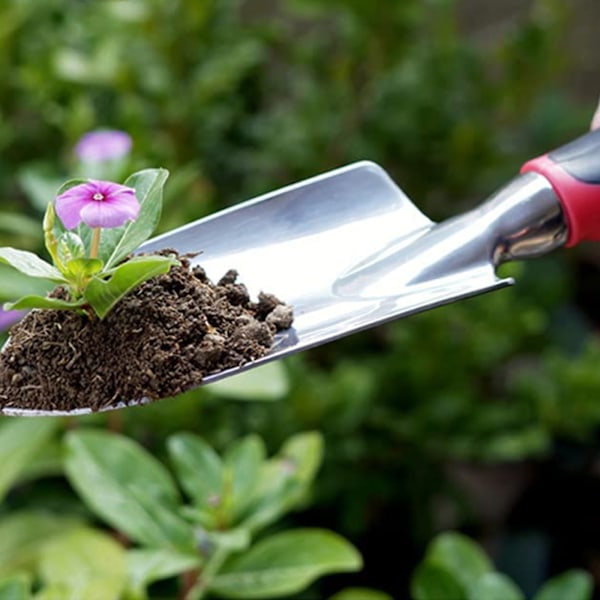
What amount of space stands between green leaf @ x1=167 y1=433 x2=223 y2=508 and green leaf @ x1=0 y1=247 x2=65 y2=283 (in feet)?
1.01

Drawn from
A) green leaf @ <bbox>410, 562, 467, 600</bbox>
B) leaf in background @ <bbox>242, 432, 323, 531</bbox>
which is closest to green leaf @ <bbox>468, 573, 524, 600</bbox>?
green leaf @ <bbox>410, 562, 467, 600</bbox>

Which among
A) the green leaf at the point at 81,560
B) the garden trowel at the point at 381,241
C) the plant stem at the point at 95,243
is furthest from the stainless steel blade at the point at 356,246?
the green leaf at the point at 81,560

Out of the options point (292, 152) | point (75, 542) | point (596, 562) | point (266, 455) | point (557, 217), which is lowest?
point (596, 562)

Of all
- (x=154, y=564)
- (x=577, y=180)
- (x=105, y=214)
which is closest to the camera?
(x=105, y=214)

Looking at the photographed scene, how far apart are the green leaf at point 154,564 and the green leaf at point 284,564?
0.17 feet

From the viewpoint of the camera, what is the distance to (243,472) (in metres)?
0.84

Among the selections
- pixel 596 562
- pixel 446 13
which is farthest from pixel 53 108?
pixel 596 562

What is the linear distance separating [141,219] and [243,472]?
1.15 feet

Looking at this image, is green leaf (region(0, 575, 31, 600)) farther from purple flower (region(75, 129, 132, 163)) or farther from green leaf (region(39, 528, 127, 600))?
purple flower (region(75, 129, 132, 163))

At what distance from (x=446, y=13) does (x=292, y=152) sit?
344 millimetres

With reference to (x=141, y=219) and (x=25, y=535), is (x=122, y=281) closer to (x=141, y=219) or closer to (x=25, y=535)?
(x=141, y=219)

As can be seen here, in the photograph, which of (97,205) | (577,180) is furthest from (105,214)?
(577,180)

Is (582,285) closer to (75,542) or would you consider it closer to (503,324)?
(503,324)

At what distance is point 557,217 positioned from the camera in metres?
0.65
